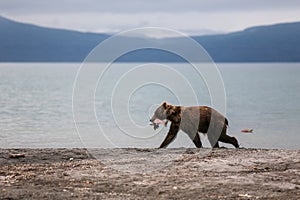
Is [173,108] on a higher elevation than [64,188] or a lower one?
higher

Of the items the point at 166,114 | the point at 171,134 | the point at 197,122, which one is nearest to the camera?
the point at 197,122

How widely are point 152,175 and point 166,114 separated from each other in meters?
6.02

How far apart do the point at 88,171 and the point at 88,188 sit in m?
1.68

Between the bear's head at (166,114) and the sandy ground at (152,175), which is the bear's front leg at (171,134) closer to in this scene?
the bear's head at (166,114)

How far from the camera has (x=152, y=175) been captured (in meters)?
13.6

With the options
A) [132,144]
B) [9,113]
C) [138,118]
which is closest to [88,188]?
[132,144]

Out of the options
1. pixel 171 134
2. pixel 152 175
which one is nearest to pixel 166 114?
pixel 171 134

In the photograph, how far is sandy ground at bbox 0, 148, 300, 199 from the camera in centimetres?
1193

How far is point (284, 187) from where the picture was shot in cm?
1240

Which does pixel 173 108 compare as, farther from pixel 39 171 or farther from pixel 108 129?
pixel 108 129

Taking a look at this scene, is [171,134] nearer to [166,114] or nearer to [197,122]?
[166,114]

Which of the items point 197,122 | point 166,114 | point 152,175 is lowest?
point 152,175

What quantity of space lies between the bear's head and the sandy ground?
80.0 inches

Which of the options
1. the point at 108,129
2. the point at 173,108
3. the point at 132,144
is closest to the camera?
the point at 173,108
